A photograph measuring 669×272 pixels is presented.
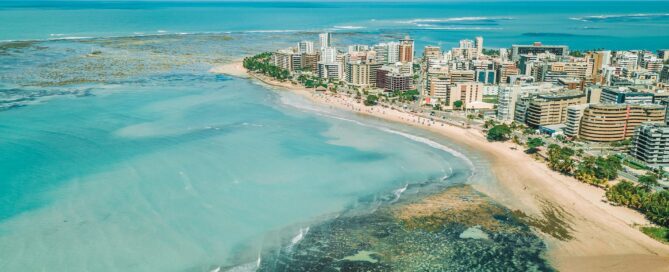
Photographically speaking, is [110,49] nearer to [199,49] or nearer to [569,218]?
[199,49]

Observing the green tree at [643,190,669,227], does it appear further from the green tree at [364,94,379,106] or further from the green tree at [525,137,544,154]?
the green tree at [364,94,379,106]

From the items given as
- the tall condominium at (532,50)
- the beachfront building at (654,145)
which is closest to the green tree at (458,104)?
the beachfront building at (654,145)

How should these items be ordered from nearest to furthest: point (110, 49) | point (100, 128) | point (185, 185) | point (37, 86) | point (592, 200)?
1. point (592, 200)
2. point (185, 185)
3. point (100, 128)
4. point (37, 86)
5. point (110, 49)

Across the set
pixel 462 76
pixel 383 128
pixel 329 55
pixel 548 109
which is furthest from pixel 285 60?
pixel 548 109

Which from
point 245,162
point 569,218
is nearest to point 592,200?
point 569,218

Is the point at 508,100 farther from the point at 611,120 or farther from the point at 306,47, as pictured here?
the point at 306,47

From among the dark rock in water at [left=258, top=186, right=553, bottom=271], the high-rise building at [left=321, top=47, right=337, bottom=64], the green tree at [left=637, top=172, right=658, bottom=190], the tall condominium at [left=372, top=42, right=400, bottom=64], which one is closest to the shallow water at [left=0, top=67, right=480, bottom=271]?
the dark rock in water at [left=258, top=186, right=553, bottom=271]

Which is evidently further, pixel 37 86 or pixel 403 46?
pixel 403 46
